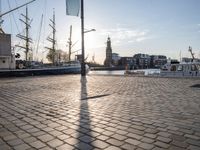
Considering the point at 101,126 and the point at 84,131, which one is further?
the point at 101,126

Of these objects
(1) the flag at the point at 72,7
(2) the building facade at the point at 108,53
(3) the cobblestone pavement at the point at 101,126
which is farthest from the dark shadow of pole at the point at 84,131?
(2) the building facade at the point at 108,53

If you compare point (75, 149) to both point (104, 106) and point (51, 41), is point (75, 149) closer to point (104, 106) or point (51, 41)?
point (104, 106)

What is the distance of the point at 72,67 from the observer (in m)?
35.6

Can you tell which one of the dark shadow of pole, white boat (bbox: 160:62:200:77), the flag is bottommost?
the dark shadow of pole

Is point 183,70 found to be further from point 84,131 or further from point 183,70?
point 84,131

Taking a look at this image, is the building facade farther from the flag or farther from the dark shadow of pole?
the dark shadow of pole

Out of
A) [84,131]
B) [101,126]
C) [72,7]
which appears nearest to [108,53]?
[72,7]

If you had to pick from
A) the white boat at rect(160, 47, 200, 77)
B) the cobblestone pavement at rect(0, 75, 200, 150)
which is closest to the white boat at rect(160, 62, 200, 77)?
the white boat at rect(160, 47, 200, 77)

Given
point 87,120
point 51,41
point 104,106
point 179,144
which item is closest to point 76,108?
point 104,106

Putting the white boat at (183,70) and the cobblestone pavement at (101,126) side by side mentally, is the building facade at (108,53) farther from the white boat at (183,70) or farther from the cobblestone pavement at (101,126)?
the cobblestone pavement at (101,126)

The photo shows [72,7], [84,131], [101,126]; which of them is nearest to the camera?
[84,131]

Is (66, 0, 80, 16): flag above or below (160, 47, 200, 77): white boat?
above

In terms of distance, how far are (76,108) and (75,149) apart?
2.72 m

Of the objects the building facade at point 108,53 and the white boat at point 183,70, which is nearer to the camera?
the white boat at point 183,70
